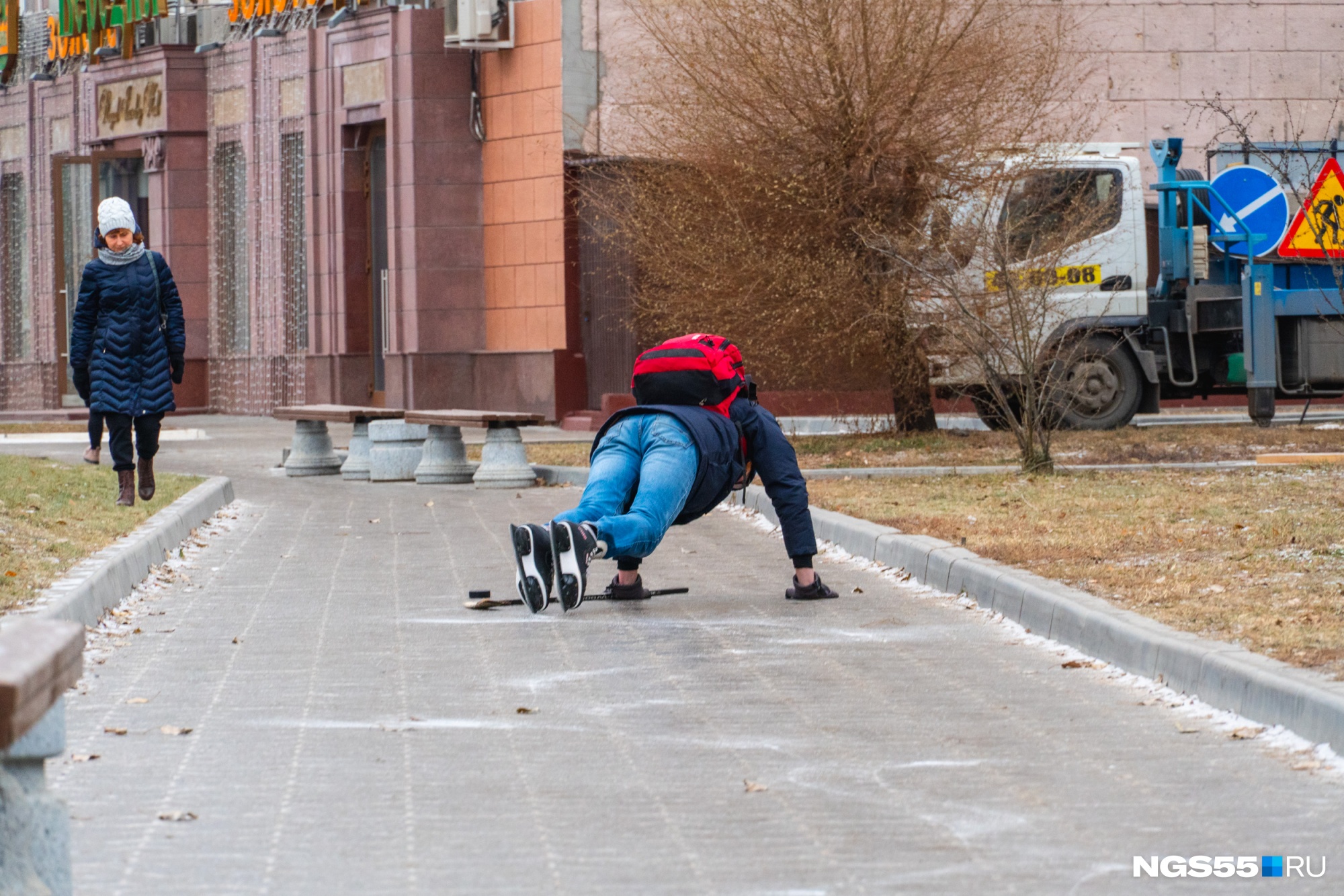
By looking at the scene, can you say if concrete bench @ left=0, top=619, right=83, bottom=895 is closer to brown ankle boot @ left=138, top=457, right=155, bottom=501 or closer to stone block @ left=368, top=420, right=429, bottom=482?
brown ankle boot @ left=138, top=457, right=155, bottom=501

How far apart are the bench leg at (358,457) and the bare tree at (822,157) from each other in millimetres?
2929

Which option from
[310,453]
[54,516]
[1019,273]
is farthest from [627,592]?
[310,453]

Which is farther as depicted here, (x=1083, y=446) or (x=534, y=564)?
(x=1083, y=446)

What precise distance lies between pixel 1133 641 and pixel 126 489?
7533 millimetres

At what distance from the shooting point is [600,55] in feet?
77.8

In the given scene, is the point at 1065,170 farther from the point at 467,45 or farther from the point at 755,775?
the point at 755,775

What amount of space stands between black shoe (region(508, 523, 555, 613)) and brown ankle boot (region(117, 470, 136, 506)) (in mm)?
4917

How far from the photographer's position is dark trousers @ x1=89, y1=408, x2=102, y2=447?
1248 centimetres

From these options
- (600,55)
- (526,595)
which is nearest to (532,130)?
(600,55)

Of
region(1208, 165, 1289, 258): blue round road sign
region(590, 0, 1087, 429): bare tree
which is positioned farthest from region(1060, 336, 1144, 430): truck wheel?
region(590, 0, 1087, 429): bare tree

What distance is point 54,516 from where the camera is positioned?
11.2m

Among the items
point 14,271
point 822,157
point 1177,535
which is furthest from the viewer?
point 14,271

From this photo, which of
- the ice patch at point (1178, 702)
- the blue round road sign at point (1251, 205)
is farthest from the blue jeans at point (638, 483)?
the blue round road sign at point (1251, 205)

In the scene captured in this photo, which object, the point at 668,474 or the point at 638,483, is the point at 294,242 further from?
the point at 668,474
